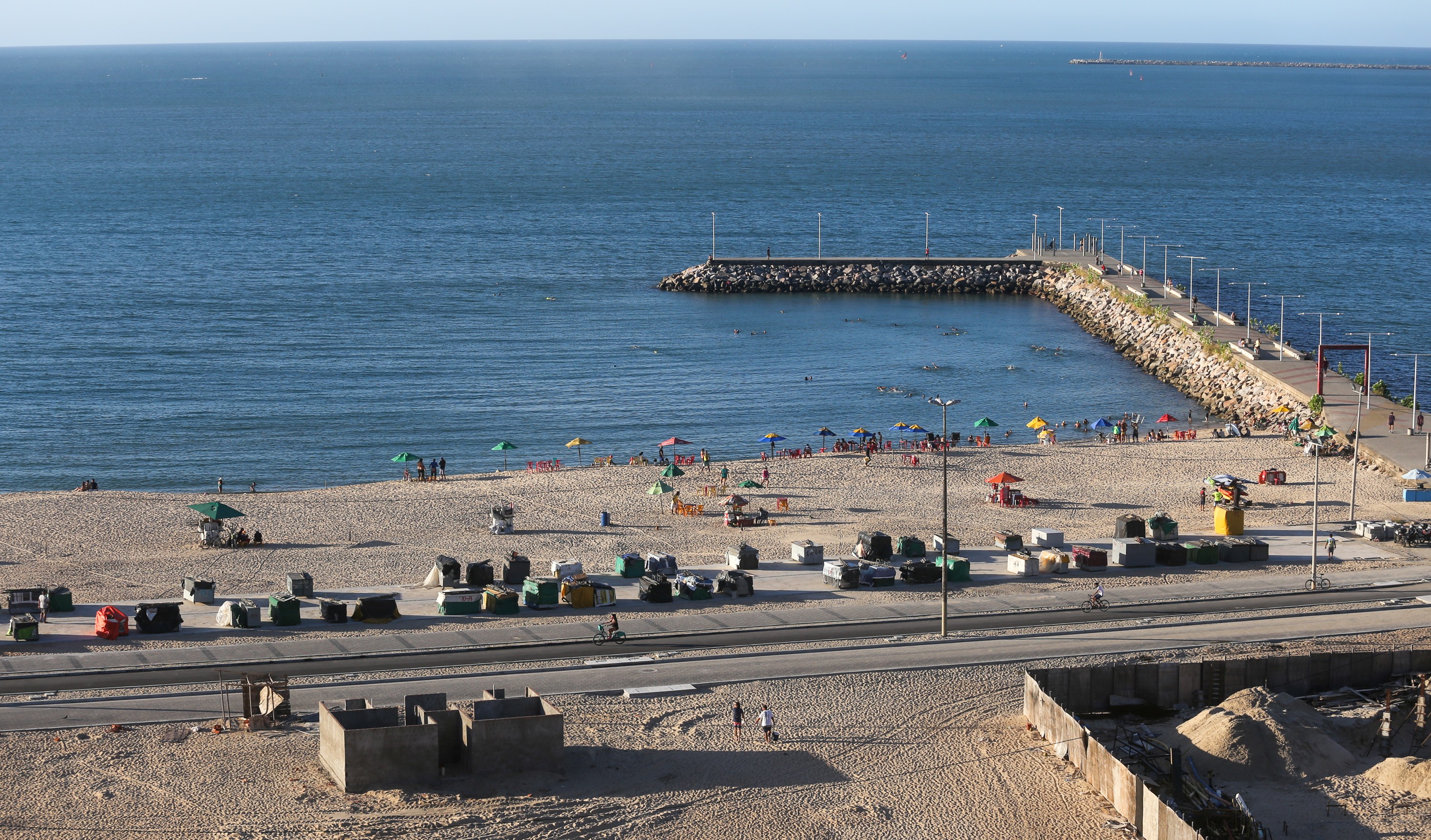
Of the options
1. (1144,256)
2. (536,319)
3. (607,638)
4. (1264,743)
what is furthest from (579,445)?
(1144,256)

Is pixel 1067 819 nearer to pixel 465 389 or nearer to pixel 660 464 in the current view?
pixel 660 464

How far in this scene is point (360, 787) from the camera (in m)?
35.0

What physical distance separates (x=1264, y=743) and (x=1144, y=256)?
91470 mm

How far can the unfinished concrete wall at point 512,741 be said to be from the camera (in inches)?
1404

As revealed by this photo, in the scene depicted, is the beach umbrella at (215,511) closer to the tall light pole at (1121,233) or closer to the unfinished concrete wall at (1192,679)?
the unfinished concrete wall at (1192,679)

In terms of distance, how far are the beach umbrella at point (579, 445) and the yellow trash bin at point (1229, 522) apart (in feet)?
102

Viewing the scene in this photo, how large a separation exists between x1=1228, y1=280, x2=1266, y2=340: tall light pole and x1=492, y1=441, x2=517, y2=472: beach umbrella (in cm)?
4614

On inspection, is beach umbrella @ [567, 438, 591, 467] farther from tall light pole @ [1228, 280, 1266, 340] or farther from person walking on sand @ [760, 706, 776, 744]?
tall light pole @ [1228, 280, 1266, 340]

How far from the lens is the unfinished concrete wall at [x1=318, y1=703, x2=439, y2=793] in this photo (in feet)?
114

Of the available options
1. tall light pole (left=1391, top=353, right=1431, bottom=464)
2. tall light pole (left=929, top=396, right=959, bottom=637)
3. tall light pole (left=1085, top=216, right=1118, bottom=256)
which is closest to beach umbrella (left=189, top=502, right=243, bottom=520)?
tall light pole (left=929, top=396, right=959, bottom=637)

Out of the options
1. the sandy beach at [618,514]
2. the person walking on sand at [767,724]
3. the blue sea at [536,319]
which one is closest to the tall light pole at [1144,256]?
the blue sea at [536,319]

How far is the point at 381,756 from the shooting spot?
1378 inches

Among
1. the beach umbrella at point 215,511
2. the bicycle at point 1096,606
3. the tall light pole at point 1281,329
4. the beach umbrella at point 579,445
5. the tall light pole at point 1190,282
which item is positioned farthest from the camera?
the tall light pole at point 1190,282

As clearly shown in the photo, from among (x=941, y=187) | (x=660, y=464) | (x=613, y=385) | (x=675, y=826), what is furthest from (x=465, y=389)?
(x=941, y=187)
